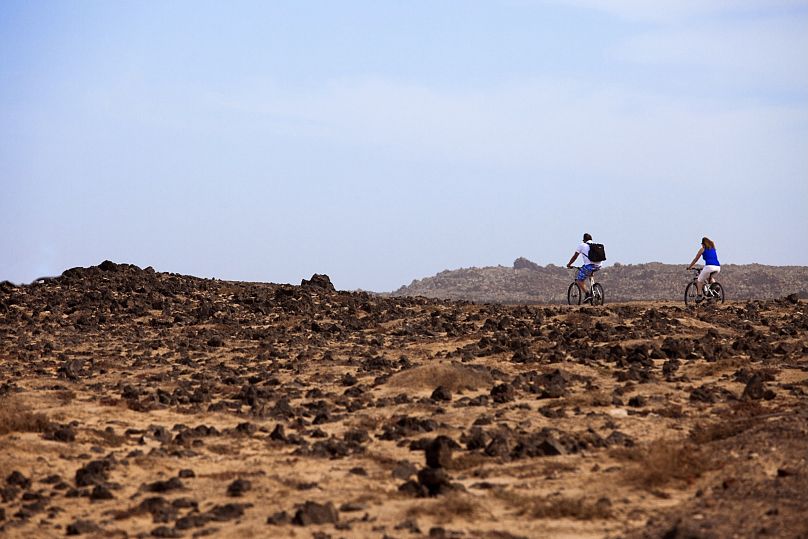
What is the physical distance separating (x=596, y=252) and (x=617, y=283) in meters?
44.0

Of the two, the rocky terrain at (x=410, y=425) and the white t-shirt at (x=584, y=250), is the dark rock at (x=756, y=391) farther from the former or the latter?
the white t-shirt at (x=584, y=250)

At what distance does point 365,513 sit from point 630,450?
3.99m

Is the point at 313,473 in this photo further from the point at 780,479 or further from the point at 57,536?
the point at 780,479

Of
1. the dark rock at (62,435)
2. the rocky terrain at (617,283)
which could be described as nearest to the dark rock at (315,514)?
the dark rock at (62,435)

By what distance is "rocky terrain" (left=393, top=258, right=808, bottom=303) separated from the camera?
6706cm

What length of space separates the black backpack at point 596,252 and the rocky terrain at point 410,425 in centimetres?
182

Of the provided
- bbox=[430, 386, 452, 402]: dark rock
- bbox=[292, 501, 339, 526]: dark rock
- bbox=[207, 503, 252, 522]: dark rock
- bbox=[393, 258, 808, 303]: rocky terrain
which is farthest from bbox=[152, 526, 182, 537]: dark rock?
bbox=[393, 258, 808, 303]: rocky terrain

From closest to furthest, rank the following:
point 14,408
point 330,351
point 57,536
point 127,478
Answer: point 57,536 → point 127,478 → point 14,408 → point 330,351

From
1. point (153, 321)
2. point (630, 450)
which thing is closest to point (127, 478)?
point (630, 450)

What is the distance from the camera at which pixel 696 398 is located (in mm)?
16625

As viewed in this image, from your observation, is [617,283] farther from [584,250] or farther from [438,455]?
[438,455]

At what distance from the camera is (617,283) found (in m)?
72.8

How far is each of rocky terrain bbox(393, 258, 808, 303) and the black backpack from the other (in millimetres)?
→ 34034

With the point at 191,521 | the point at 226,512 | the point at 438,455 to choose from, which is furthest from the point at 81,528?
the point at 438,455
